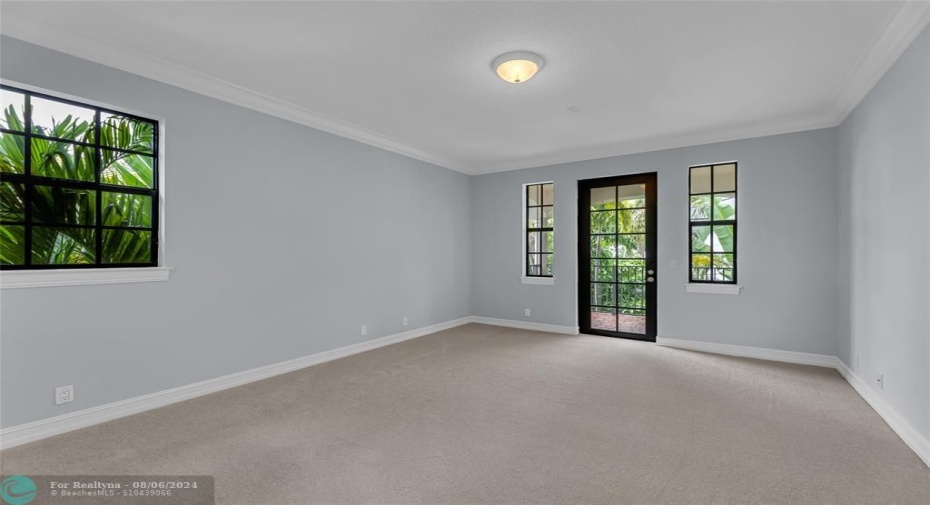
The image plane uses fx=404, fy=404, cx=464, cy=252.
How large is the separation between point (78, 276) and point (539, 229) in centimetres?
546

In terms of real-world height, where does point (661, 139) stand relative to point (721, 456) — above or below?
above

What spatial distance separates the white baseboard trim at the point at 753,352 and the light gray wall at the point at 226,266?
3562 millimetres

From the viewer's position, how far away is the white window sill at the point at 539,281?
20.7 feet

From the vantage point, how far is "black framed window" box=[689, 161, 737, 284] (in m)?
5.01

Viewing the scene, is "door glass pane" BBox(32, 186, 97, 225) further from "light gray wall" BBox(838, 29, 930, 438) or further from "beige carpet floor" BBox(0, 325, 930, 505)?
"light gray wall" BBox(838, 29, 930, 438)

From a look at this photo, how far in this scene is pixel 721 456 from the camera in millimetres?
2486

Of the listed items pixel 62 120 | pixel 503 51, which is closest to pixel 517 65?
pixel 503 51

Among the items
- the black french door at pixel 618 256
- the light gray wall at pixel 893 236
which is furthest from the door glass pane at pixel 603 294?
the light gray wall at pixel 893 236

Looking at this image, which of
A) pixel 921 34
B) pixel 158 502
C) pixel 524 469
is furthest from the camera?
pixel 921 34

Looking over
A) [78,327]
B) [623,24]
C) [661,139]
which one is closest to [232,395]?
[78,327]

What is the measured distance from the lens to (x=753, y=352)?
15.8 feet

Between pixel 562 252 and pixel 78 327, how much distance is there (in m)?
5.43

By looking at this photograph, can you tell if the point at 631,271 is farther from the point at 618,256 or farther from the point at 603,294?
the point at 603,294

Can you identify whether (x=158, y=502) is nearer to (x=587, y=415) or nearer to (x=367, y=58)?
(x=587, y=415)
